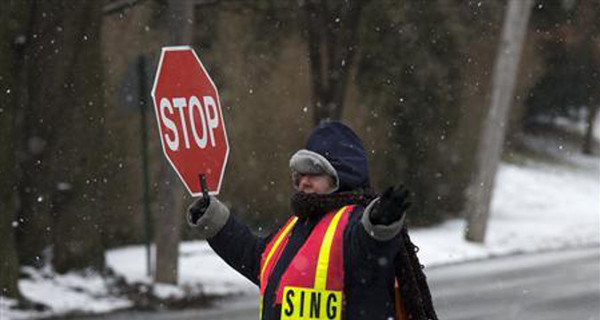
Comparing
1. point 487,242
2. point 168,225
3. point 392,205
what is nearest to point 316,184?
point 392,205

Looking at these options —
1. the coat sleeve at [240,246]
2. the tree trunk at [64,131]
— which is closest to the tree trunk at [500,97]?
the tree trunk at [64,131]

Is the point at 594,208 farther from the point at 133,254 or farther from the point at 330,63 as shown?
the point at 133,254

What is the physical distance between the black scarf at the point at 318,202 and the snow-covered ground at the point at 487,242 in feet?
25.1

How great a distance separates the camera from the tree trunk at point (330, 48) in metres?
16.8

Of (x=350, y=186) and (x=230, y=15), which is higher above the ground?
(x=230, y=15)

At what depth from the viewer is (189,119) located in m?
4.54

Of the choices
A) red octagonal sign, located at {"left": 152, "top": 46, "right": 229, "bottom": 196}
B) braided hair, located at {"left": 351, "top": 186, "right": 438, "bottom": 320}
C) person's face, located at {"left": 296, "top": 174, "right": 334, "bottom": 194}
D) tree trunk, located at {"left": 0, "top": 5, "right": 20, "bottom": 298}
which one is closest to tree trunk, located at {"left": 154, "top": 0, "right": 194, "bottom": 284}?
tree trunk, located at {"left": 0, "top": 5, "right": 20, "bottom": 298}

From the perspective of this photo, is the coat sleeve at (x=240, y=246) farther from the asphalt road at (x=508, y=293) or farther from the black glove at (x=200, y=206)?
the asphalt road at (x=508, y=293)

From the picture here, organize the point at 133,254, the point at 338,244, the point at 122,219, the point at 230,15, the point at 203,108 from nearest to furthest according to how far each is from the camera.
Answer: the point at 338,244, the point at 203,108, the point at 133,254, the point at 122,219, the point at 230,15

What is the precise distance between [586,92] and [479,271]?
26951 mm

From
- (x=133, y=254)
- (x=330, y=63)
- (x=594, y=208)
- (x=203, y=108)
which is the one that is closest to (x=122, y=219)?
(x=133, y=254)

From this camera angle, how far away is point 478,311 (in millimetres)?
12156

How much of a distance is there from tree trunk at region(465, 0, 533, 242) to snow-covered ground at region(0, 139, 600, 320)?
1.00 metres

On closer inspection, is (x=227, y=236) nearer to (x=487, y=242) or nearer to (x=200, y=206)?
(x=200, y=206)
